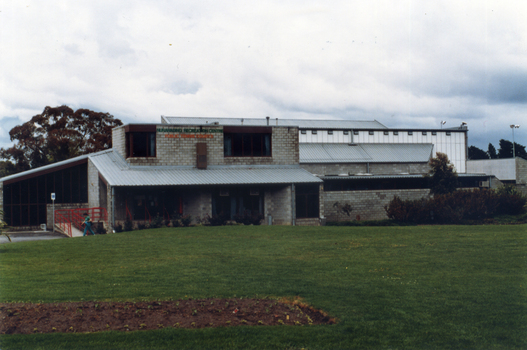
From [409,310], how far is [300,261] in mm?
6263

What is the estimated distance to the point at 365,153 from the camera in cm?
5394

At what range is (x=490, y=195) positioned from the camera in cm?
3909

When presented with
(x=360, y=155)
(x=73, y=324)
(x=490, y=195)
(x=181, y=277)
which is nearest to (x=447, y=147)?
(x=360, y=155)

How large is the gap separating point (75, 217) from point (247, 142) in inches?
520

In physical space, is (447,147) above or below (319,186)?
above

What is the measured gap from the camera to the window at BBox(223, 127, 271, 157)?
117 ft

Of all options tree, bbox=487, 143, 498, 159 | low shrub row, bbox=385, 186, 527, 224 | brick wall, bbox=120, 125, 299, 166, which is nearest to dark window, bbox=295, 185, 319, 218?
brick wall, bbox=120, 125, 299, 166

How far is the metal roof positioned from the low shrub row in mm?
13366

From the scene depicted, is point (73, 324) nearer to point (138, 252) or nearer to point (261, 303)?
point (261, 303)

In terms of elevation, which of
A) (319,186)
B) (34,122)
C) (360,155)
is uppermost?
(34,122)

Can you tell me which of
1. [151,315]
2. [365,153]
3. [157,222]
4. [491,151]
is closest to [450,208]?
[365,153]

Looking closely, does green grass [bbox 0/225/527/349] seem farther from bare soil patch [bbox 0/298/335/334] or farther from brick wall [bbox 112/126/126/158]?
brick wall [bbox 112/126/126/158]

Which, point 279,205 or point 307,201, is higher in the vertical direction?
point 307,201

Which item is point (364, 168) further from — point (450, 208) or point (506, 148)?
point (506, 148)
